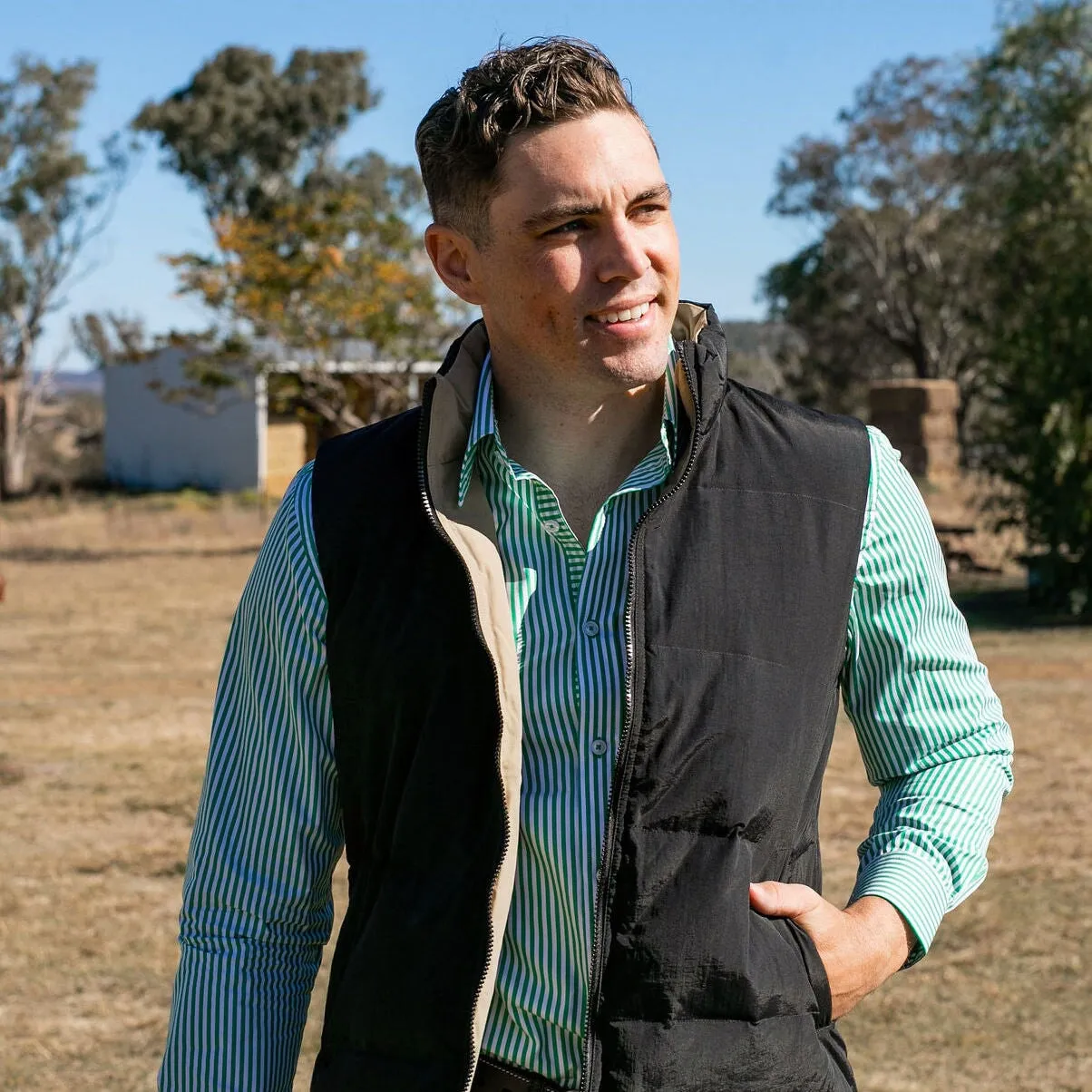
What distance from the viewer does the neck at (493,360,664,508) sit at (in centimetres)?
208

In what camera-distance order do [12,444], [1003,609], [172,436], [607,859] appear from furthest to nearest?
[12,444] < [172,436] < [1003,609] < [607,859]

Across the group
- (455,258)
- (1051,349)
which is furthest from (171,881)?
(1051,349)


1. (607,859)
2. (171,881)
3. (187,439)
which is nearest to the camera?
(607,859)

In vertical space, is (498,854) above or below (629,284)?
below

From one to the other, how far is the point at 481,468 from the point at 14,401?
4154 centimetres

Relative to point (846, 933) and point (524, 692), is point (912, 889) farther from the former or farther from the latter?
point (524, 692)

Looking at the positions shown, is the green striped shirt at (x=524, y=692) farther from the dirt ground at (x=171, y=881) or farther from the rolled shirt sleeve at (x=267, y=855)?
the dirt ground at (x=171, y=881)

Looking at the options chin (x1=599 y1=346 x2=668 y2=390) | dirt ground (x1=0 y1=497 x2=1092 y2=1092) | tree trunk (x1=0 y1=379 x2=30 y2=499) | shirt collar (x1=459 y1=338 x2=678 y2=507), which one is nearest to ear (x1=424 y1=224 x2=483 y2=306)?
shirt collar (x1=459 y1=338 x2=678 y2=507)

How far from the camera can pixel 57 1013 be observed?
5.60m

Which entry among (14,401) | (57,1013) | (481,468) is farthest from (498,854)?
(14,401)

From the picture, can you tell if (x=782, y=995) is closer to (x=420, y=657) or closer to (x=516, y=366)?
(x=420, y=657)

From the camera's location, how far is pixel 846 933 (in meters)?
1.90

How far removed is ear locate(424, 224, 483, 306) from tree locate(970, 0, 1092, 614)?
13.3m

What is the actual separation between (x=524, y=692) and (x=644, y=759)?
0.60 ft
